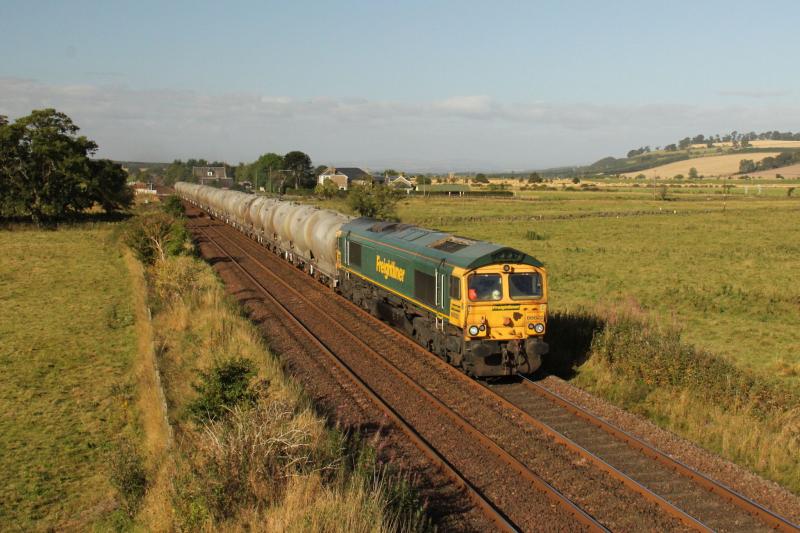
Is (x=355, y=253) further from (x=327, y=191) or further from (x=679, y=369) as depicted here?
(x=327, y=191)

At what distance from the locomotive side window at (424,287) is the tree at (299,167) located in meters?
143

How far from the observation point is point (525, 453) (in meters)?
13.4

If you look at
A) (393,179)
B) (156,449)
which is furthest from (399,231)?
(393,179)

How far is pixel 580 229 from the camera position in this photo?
70.9 m

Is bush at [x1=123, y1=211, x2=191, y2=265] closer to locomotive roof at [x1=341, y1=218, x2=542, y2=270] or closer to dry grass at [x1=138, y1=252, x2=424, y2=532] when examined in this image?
locomotive roof at [x1=341, y1=218, x2=542, y2=270]

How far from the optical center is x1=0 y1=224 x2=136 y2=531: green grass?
→ 13922 mm

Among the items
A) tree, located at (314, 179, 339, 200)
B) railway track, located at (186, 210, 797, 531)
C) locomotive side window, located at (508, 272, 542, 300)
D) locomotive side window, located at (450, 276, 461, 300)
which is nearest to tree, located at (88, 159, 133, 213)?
railway track, located at (186, 210, 797, 531)

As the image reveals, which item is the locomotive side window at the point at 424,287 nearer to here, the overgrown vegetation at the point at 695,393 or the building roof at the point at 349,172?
the overgrown vegetation at the point at 695,393

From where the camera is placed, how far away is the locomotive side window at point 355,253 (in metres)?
26.3

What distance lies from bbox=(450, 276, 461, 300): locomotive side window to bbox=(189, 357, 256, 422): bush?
5.69m

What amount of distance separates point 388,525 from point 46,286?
34.6m

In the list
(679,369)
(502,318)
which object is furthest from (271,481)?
(679,369)

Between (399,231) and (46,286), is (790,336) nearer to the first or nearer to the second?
(399,231)

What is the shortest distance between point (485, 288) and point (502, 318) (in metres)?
0.92
